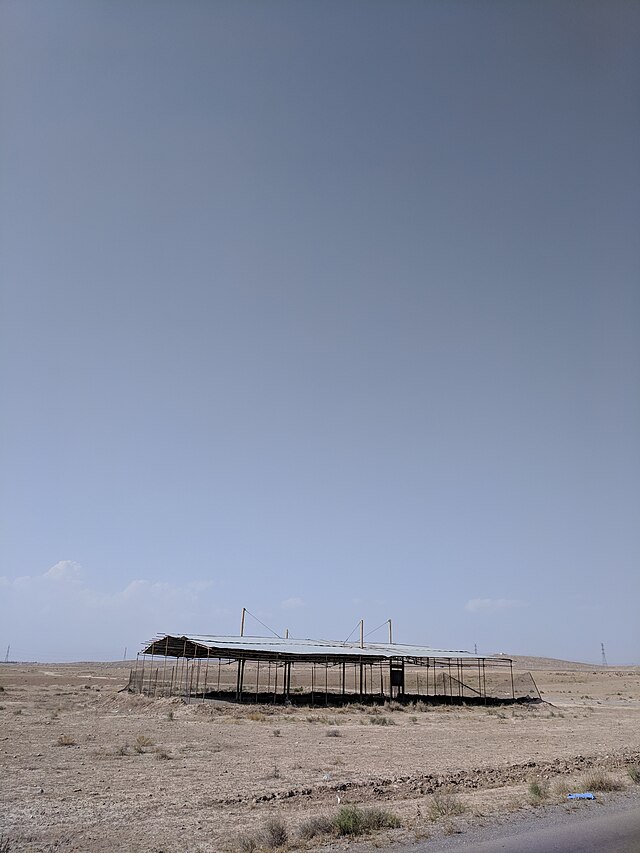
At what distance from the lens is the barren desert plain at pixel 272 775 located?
11.9 meters

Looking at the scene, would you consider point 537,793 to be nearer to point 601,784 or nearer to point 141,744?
point 601,784

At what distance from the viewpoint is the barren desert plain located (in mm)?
11852

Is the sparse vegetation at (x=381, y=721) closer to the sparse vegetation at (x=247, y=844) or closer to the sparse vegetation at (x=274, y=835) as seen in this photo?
the sparse vegetation at (x=274, y=835)

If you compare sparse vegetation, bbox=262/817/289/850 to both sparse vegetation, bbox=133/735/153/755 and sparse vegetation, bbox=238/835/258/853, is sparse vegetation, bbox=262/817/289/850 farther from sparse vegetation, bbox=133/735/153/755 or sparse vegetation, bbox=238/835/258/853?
sparse vegetation, bbox=133/735/153/755

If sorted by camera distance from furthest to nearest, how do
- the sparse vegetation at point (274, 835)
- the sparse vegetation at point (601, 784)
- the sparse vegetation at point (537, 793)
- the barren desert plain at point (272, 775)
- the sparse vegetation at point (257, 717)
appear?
the sparse vegetation at point (257, 717) → the sparse vegetation at point (601, 784) → the sparse vegetation at point (537, 793) → the barren desert plain at point (272, 775) → the sparse vegetation at point (274, 835)

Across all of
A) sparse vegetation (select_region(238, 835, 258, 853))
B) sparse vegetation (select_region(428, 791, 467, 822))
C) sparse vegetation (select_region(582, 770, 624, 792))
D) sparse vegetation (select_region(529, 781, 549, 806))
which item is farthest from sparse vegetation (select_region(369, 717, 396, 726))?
sparse vegetation (select_region(238, 835, 258, 853))

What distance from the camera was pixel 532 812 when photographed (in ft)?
43.2

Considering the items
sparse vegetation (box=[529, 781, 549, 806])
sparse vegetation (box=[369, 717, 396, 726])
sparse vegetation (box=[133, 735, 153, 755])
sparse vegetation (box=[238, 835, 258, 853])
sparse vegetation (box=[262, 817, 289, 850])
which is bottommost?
sparse vegetation (box=[238, 835, 258, 853])

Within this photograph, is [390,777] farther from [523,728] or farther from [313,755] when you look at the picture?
[523,728]

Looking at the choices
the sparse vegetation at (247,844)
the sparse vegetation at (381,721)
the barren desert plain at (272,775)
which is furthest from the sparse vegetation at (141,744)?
the sparse vegetation at (381,721)

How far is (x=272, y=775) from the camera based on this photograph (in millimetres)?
18000

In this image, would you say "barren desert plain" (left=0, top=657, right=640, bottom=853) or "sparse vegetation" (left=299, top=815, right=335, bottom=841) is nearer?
"sparse vegetation" (left=299, top=815, right=335, bottom=841)

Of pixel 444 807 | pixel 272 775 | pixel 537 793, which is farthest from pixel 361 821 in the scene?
pixel 272 775

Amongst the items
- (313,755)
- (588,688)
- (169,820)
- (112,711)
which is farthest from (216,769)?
(588,688)
